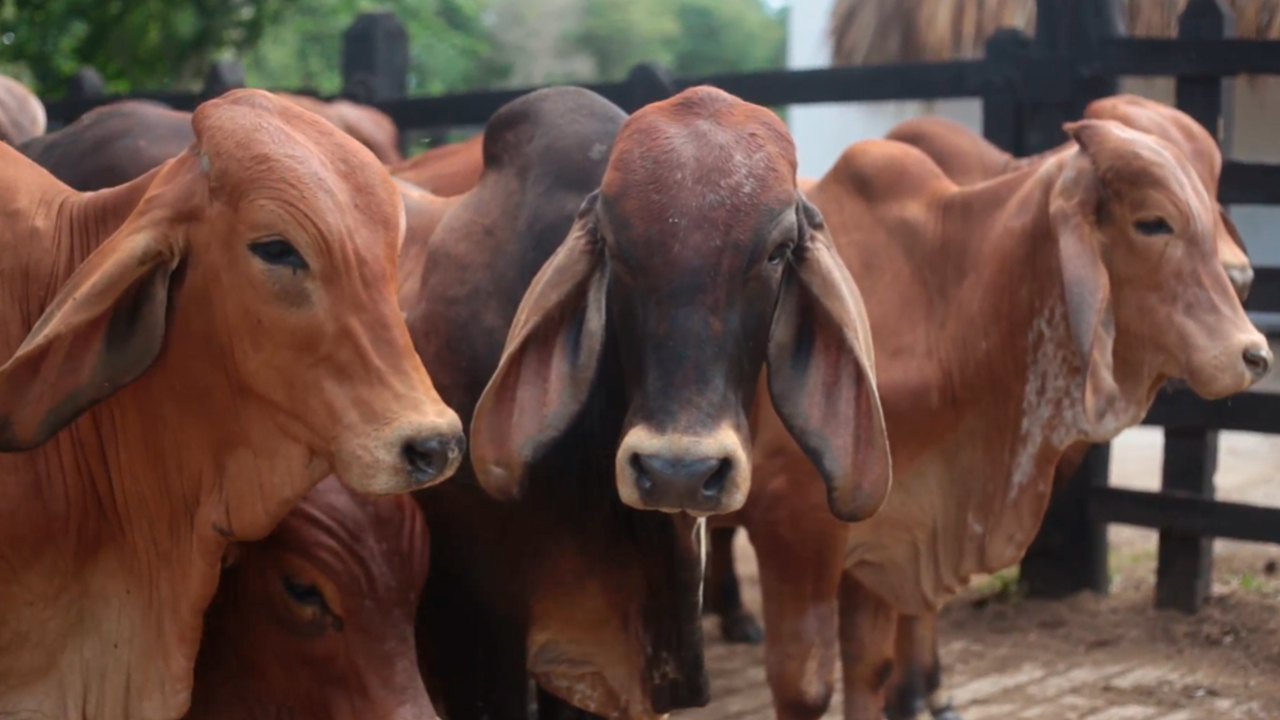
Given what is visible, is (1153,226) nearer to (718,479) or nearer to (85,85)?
(718,479)

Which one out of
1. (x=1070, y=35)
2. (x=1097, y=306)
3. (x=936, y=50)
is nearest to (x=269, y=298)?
(x=1097, y=306)

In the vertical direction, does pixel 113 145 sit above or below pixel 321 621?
above

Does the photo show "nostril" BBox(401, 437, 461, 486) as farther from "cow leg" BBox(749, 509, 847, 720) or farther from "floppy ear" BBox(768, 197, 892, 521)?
"cow leg" BBox(749, 509, 847, 720)

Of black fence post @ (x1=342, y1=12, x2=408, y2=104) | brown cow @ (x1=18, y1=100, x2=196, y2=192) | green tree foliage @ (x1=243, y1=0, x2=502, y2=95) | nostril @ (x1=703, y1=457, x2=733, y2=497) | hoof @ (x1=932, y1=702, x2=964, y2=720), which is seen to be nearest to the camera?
nostril @ (x1=703, y1=457, x2=733, y2=497)

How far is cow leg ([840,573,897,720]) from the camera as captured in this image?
4.29 meters

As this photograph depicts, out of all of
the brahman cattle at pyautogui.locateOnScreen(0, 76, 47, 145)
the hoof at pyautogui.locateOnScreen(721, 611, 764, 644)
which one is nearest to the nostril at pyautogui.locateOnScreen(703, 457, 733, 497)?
the brahman cattle at pyautogui.locateOnScreen(0, 76, 47, 145)

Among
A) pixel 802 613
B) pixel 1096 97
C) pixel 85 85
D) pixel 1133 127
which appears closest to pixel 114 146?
pixel 802 613

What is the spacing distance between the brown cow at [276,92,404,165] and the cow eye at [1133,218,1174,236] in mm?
2378

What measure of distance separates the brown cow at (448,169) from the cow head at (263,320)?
1392 millimetres

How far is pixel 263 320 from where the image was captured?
251cm

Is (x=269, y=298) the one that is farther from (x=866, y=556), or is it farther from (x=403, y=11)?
(x=403, y=11)

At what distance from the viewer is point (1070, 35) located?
5625 mm

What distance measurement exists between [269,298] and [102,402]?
42 centimetres

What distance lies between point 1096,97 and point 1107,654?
1838 millimetres
